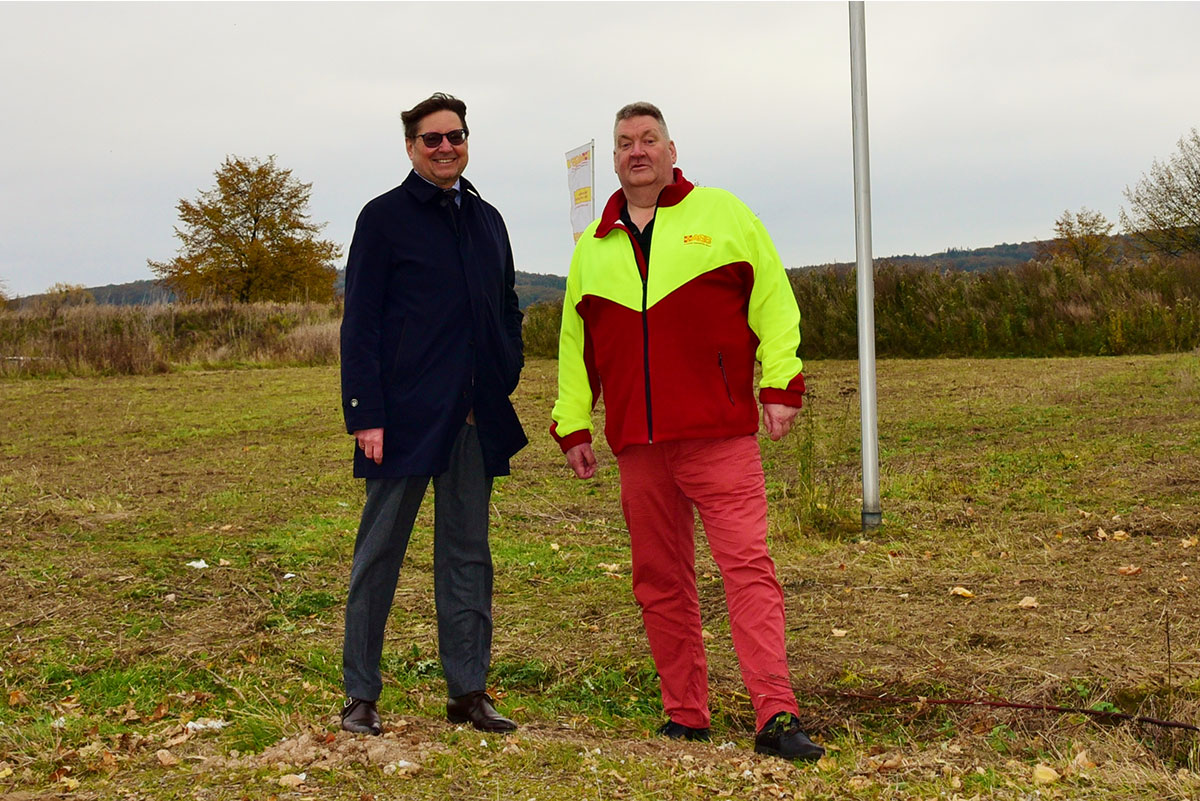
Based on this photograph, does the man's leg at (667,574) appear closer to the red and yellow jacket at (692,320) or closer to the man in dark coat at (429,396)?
the red and yellow jacket at (692,320)

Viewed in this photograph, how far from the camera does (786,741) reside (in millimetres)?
3588

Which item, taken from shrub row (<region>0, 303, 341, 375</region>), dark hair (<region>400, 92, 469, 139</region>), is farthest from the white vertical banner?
shrub row (<region>0, 303, 341, 375</region>)

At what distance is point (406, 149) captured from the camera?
3.99 meters

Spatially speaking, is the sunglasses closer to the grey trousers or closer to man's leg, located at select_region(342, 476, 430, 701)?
the grey trousers

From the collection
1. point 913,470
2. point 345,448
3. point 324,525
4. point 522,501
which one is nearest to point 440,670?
point 324,525

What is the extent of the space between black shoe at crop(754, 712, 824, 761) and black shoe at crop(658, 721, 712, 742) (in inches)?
14.2

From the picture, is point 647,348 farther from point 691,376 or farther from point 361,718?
point 361,718

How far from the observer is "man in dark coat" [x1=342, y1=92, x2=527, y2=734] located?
150 inches

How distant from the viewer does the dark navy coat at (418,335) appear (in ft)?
12.4

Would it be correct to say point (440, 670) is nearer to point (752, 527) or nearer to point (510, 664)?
point (510, 664)

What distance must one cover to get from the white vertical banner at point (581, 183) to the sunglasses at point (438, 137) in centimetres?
899

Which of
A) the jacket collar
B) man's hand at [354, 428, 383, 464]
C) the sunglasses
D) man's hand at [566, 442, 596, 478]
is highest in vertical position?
the sunglasses

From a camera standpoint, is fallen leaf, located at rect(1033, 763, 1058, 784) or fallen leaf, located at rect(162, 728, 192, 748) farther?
fallen leaf, located at rect(162, 728, 192, 748)

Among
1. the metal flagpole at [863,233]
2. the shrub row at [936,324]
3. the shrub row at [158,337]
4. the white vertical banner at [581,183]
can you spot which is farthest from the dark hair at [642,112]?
the shrub row at [158,337]
